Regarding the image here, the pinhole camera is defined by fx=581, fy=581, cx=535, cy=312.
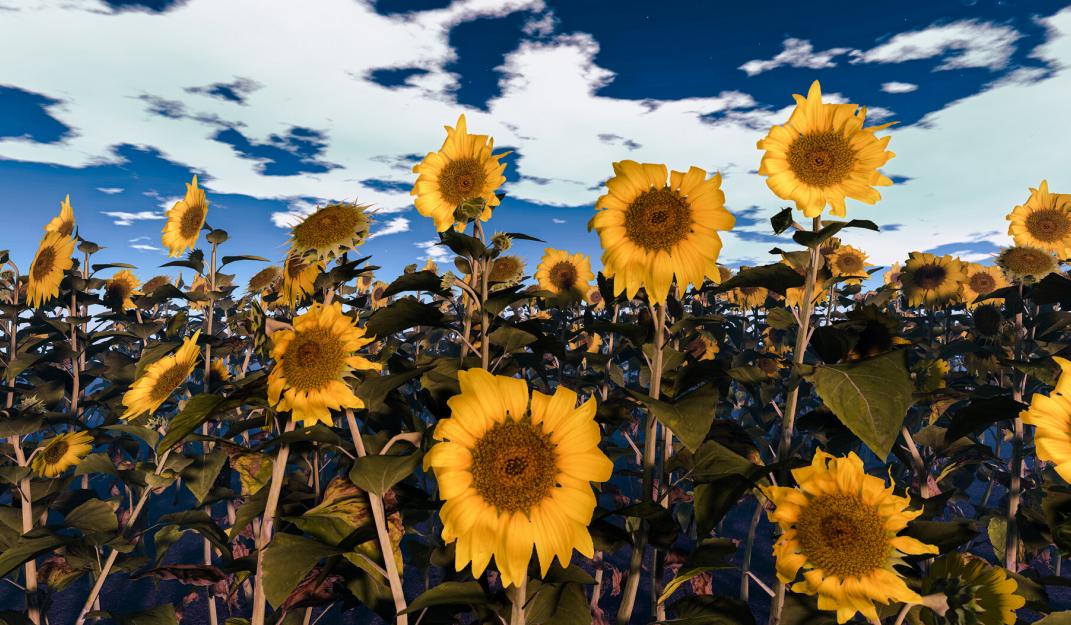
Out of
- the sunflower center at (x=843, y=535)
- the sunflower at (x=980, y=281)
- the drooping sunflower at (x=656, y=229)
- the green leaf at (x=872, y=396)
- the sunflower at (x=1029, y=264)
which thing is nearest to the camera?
the green leaf at (x=872, y=396)

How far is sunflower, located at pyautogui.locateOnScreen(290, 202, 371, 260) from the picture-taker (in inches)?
62.1

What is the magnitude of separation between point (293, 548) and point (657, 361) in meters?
0.99

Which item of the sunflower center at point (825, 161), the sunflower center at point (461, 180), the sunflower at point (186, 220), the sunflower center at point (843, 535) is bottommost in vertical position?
the sunflower center at point (843, 535)

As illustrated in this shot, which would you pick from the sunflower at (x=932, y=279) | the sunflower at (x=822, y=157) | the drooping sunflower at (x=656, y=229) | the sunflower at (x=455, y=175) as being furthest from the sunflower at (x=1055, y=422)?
the sunflower at (x=932, y=279)

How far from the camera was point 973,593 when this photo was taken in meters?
1.33

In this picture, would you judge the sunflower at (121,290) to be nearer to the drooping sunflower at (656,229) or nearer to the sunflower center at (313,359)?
the sunflower center at (313,359)

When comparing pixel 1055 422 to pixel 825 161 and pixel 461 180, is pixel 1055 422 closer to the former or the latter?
pixel 825 161

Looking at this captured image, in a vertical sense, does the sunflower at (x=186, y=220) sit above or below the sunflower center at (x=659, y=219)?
below

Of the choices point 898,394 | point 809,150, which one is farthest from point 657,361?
point 809,150

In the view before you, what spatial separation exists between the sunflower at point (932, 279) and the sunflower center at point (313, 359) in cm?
519

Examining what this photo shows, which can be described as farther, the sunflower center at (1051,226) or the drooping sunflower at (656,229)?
the sunflower center at (1051,226)

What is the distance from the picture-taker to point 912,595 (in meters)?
1.29

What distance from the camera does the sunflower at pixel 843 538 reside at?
1323 mm

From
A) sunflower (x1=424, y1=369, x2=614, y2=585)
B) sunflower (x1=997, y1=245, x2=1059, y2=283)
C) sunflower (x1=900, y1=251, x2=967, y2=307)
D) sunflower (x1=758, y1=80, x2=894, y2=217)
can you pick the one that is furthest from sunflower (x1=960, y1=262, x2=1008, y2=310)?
sunflower (x1=424, y1=369, x2=614, y2=585)
